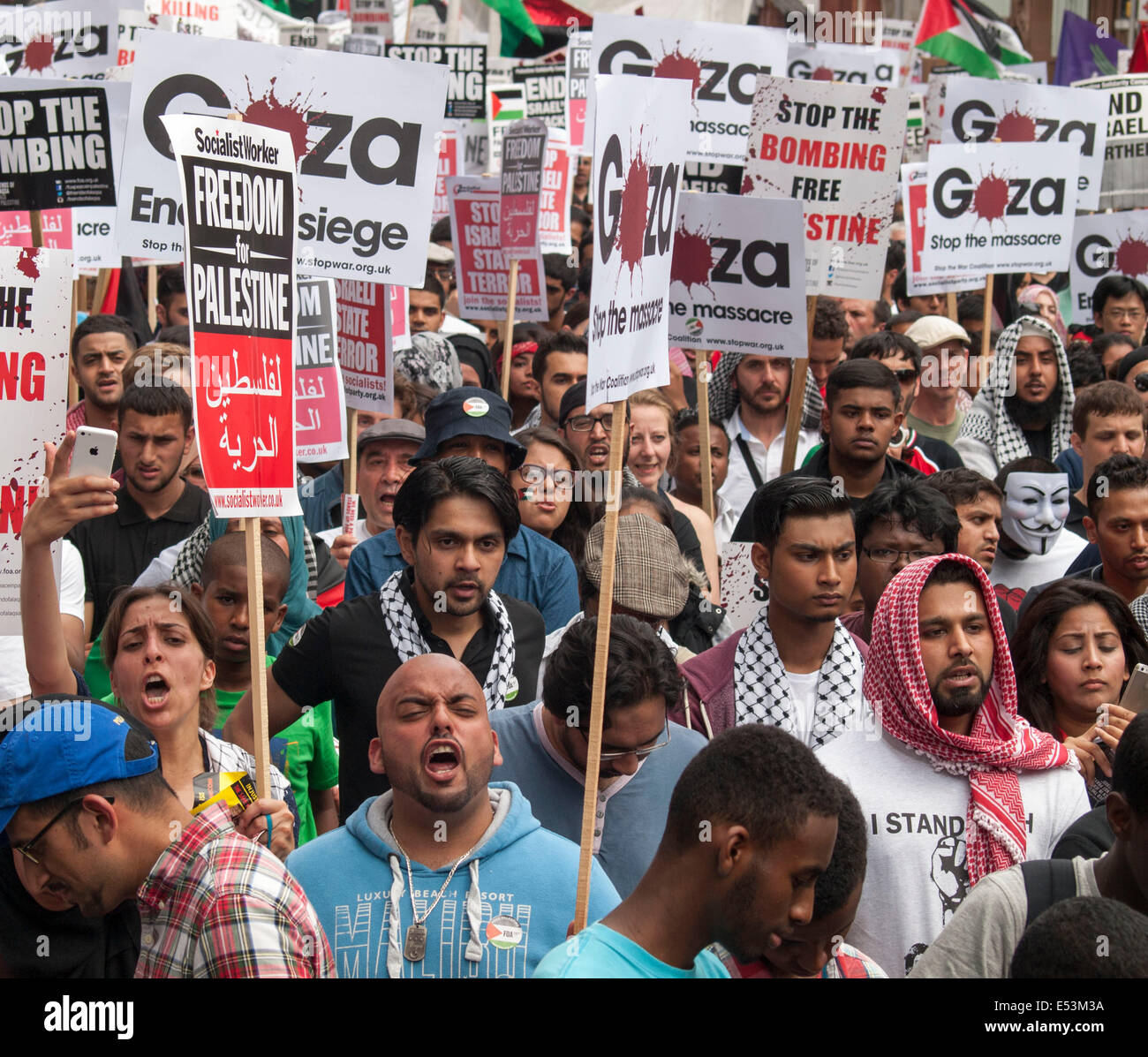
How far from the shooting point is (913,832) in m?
3.59

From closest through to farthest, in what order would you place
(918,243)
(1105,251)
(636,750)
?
(636,750), (918,243), (1105,251)

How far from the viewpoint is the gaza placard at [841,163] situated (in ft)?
23.9

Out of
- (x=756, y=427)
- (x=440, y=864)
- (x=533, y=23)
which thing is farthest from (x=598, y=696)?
(x=533, y=23)

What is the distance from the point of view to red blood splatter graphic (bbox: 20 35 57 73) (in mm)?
9219

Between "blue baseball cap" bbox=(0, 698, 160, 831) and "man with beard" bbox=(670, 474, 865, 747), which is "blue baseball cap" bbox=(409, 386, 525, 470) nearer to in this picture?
"man with beard" bbox=(670, 474, 865, 747)

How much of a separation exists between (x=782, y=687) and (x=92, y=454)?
6.32 ft

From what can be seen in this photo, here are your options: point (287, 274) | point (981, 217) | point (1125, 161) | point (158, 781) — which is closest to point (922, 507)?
point (287, 274)

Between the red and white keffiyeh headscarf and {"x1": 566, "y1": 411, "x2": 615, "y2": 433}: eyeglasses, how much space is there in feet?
9.09

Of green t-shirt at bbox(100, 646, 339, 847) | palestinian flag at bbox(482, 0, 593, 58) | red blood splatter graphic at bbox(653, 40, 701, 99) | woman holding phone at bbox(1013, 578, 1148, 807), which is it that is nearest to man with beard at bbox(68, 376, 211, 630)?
green t-shirt at bbox(100, 646, 339, 847)

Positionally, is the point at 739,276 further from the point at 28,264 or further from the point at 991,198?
the point at 28,264

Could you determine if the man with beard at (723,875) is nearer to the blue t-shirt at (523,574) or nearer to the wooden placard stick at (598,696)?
the wooden placard stick at (598,696)

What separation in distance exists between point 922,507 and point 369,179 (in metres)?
2.94

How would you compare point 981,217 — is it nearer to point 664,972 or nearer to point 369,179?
point 369,179

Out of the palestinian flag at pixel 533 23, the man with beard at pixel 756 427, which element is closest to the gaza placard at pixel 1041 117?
the palestinian flag at pixel 533 23
